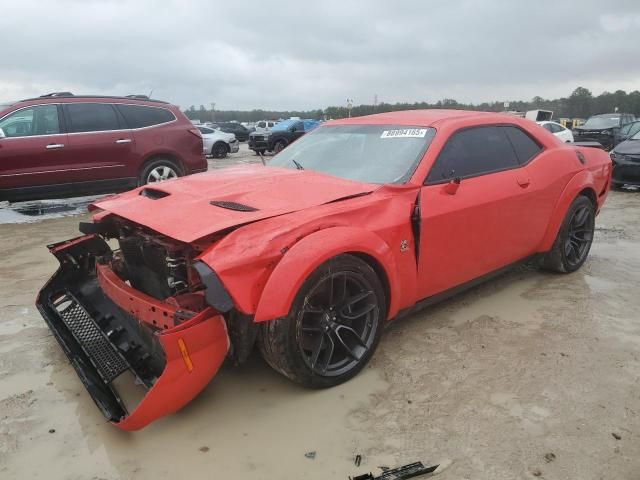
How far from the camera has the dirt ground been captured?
2.23 m

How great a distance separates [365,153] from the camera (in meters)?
3.54

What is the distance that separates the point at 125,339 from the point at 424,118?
2.55 meters

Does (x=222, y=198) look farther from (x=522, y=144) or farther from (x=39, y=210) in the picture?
(x=39, y=210)

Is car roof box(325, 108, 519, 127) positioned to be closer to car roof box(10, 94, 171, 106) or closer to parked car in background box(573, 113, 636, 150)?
car roof box(10, 94, 171, 106)

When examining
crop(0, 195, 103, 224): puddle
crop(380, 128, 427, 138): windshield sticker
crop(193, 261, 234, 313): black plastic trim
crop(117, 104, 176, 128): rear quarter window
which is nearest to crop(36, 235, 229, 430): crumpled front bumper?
crop(193, 261, 234, 313): black plastic trim

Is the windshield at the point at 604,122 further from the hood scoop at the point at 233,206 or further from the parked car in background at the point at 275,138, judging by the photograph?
the hood scoop at the point at 233,206

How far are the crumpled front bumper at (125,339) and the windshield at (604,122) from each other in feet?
61.0

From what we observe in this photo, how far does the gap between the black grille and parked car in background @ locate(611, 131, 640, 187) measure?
10.2m

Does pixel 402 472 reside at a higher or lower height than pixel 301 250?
lower

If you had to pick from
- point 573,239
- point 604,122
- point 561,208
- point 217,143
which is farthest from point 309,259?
point 604,122

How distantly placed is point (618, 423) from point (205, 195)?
2.53 meters

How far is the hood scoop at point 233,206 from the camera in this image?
2.69 meters

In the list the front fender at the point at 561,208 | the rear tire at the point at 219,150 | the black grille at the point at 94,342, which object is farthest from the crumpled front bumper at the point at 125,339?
the rear tire at the point at 219,150

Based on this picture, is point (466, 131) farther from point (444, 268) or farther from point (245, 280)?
point (245, 280)
